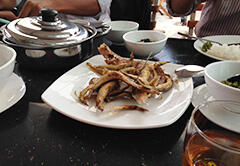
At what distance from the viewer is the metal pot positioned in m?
0.71

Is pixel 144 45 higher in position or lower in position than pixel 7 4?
higher

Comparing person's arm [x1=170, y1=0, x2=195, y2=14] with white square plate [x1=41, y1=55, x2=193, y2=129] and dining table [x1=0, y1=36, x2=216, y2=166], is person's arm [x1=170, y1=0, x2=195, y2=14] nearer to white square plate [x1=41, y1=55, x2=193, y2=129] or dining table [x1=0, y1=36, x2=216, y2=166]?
white square plate [x1=41, y1=55, x2=193, y2=129]

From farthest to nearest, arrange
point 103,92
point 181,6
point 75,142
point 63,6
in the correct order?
point 63,6 < point 181,6 < point 103,92 < point 75,142

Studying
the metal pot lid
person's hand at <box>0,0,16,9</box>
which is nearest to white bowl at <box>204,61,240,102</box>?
the metal pot lid

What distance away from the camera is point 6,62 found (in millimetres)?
578

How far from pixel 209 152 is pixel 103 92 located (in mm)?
324

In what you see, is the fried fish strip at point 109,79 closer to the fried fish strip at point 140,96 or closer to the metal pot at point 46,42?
the fried fish strip at point 140,96

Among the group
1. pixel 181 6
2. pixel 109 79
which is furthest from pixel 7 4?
pixel 109 79

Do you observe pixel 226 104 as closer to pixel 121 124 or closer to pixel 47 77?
pixel 121 124

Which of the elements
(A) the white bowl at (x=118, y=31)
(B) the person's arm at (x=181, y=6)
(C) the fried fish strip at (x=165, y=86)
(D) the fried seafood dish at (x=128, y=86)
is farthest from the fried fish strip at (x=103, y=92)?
(B) the person's arm at (x=181, y=6)

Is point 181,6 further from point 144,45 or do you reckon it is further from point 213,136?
point 213,136

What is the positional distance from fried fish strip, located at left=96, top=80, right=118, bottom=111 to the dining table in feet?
0.19

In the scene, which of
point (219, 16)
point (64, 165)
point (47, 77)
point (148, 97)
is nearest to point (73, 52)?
point (47, 77)

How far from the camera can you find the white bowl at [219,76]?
48 centimetres
